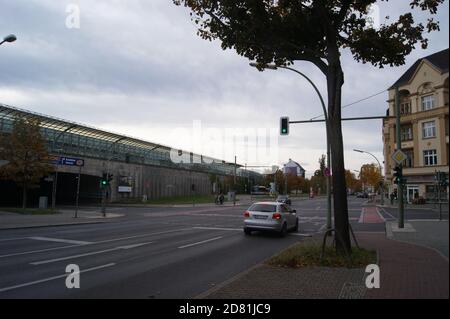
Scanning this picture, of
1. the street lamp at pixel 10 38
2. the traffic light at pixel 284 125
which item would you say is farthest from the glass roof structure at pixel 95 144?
the traffic light at pixel 284 125

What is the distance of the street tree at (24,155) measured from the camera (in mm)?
33094

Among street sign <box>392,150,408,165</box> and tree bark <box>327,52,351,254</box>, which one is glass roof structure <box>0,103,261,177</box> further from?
tree bark <box>327,52,351,254</box>

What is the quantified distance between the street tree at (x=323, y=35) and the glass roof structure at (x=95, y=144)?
29.5 meters

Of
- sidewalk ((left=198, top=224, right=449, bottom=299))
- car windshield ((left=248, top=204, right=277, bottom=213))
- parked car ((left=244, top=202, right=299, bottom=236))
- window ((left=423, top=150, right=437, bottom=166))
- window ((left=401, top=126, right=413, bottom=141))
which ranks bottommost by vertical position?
sidewalk ((left=198, top=224, right=449, bottom=299))

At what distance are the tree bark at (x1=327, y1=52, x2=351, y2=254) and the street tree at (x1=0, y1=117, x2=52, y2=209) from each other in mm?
28969

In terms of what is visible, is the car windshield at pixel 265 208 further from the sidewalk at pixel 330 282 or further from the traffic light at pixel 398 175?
the sidewalk at pixel 330 282

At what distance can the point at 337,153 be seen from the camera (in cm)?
1062

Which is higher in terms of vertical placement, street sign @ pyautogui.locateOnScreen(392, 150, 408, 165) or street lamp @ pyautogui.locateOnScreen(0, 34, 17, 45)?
street lamp @ pyautogui.locateOnScreen(0, 34, 17, 45)

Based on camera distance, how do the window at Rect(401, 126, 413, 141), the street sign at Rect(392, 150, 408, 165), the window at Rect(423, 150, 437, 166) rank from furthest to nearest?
1. the window at Rect(401, 126, 413, 141)
2. the window at Rect(423, 150, 437, 166)
3. the street sign at Rect(392, 150, 408, 165)

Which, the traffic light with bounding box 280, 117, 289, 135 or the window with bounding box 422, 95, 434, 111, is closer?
the window with bounding box 422, 95, 434, 111

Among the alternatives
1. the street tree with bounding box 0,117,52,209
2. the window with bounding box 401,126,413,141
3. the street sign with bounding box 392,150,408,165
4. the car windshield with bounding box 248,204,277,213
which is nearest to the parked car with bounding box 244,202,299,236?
the car windshield with bounding box 248,204,277,213

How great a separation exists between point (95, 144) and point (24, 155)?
65.6ft

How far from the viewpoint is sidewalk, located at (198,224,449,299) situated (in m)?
6.40
